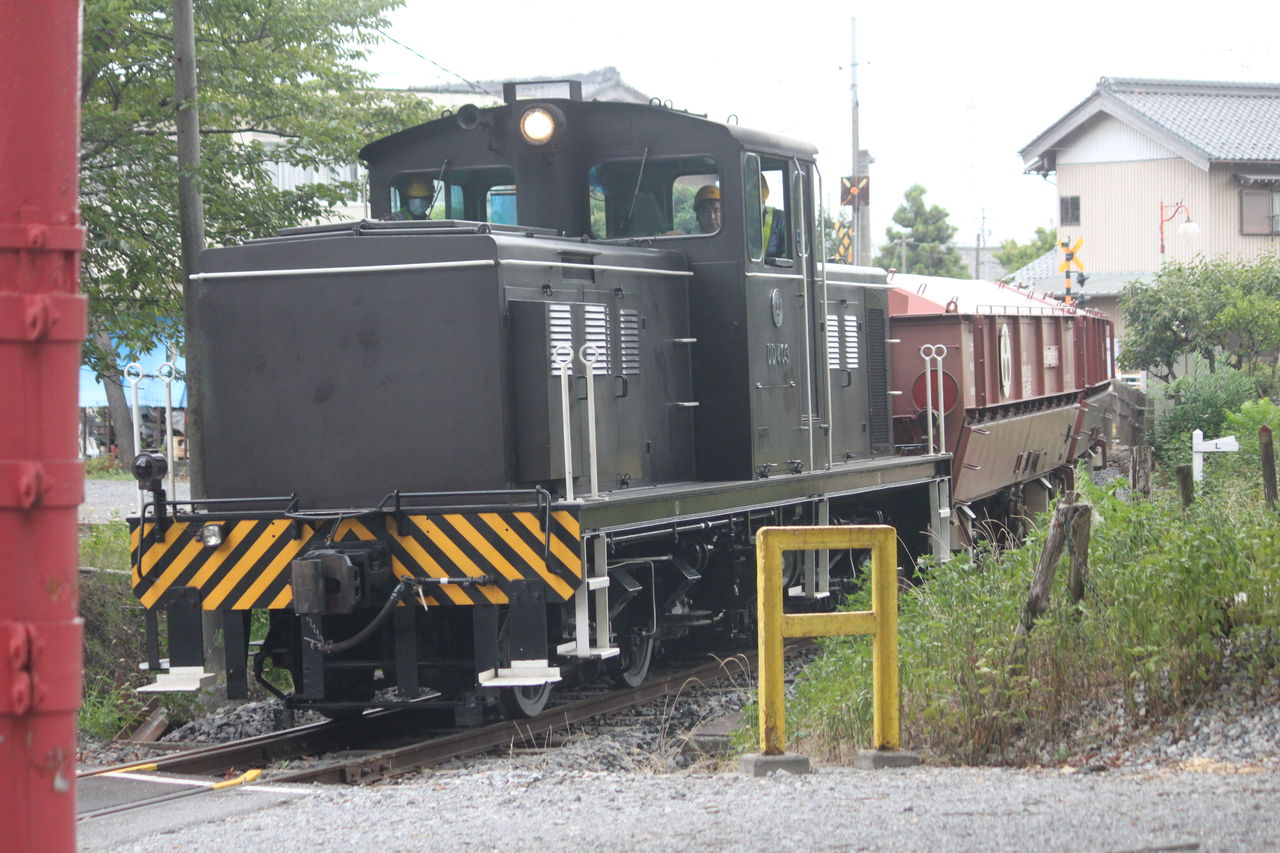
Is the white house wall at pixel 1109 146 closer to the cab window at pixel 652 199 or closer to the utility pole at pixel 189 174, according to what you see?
the cab window at pixel 652 199

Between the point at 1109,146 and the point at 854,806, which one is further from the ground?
the point at 1109,146

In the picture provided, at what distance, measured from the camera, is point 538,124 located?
9.22 m

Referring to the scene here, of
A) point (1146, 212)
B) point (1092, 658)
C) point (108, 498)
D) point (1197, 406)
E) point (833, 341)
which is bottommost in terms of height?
point (1092, 658)

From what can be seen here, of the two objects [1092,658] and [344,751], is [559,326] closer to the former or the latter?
[344,751]

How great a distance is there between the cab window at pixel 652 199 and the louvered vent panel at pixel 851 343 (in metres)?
2.65

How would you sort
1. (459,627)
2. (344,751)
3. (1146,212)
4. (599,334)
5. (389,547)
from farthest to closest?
1. (1146,212)
2. (599,334)
3. (459,627)
4. (344,751)
5. (389,547)

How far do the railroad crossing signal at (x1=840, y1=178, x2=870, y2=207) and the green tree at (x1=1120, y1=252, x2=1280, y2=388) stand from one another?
20.2 feet

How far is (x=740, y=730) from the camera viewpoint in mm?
7531

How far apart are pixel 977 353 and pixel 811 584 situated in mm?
4955

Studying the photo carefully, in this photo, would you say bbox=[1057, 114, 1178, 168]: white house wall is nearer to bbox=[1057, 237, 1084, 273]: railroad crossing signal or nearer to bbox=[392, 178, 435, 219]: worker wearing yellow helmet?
bbox=[1057, 237, 1084, 273]: railroad crossing signal

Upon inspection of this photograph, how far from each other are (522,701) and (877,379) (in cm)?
534

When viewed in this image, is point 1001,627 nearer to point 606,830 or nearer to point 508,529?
point 508,529

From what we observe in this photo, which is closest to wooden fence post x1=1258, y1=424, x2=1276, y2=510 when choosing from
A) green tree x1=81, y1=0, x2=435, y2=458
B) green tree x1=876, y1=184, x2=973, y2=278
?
green tree x1=81, y1=0, x2=435, y2=458

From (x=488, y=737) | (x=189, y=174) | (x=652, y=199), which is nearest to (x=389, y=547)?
(x=488, y=737)
